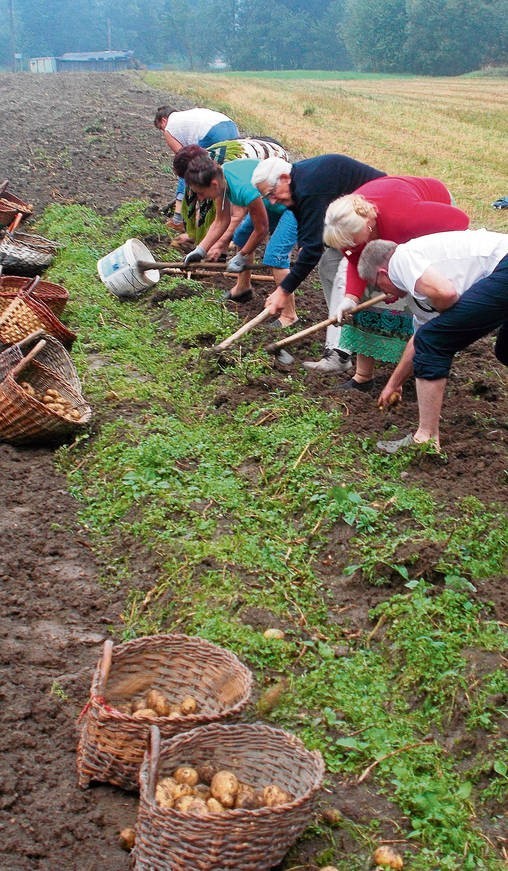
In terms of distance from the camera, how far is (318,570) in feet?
15.1

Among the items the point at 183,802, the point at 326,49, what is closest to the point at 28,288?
the point at 183,802

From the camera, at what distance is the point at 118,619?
4.40 m

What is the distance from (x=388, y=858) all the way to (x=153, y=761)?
863 mm

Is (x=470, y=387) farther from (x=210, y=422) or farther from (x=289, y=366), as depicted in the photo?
(x=210, y=422)

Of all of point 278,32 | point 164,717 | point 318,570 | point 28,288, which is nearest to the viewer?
point 164,717

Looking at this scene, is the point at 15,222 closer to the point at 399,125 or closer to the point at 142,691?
the point at 142,691

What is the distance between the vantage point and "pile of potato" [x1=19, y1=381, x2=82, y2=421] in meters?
6.08

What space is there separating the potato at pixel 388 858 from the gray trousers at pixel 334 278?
3.97m

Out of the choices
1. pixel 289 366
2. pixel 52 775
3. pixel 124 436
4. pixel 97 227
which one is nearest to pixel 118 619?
pixel 52 775

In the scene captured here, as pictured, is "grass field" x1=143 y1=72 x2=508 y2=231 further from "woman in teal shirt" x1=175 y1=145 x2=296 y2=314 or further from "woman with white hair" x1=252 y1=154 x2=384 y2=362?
"woman with white hair" x1=252 y1=154 x2=384 y2=362

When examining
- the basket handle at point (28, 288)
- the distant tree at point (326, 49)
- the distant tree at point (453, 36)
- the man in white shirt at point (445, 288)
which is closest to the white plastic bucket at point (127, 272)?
the basket handle at point (28, 288)

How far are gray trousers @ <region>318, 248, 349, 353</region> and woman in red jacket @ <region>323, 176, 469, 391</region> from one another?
0.05m

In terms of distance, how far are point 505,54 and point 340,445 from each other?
2867 inches

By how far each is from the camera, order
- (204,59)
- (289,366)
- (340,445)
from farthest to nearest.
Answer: (204,59) → (289,366) → (340,445)
